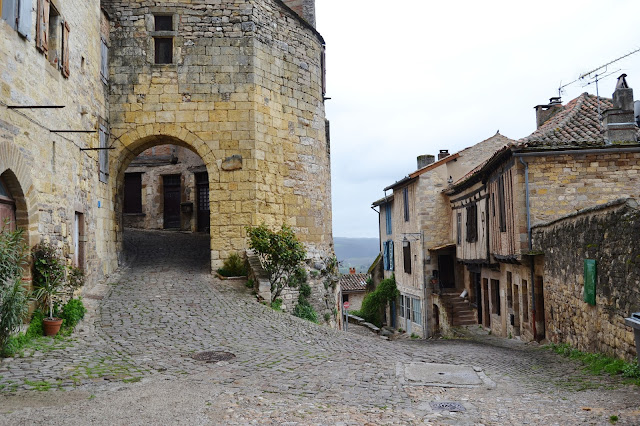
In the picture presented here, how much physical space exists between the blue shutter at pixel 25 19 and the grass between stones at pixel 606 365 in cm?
880

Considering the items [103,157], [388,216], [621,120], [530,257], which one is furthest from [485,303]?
[103,157]

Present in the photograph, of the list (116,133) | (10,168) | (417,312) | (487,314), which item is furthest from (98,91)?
(417,312)

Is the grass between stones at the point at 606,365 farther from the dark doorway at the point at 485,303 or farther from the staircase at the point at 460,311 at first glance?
the staircase at the point at 460,311

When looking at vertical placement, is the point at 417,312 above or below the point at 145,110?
below

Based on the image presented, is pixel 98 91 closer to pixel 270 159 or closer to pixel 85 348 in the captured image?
pixel 270 159

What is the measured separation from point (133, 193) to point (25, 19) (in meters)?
13.6

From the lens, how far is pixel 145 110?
1349 centimetres

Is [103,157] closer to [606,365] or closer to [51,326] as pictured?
[51,326]

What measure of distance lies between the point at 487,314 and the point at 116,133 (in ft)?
38.7

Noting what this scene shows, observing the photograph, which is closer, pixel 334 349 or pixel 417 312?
pixel 334 349

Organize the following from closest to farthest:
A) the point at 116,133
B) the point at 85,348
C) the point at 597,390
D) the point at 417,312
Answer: the point at 597,390
the point at 85,348
the point at 116,133
the point at 417,312

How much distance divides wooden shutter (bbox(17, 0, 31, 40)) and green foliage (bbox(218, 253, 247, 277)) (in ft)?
21.2

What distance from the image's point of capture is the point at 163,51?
45.2 feet

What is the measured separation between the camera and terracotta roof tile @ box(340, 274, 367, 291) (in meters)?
33.1
